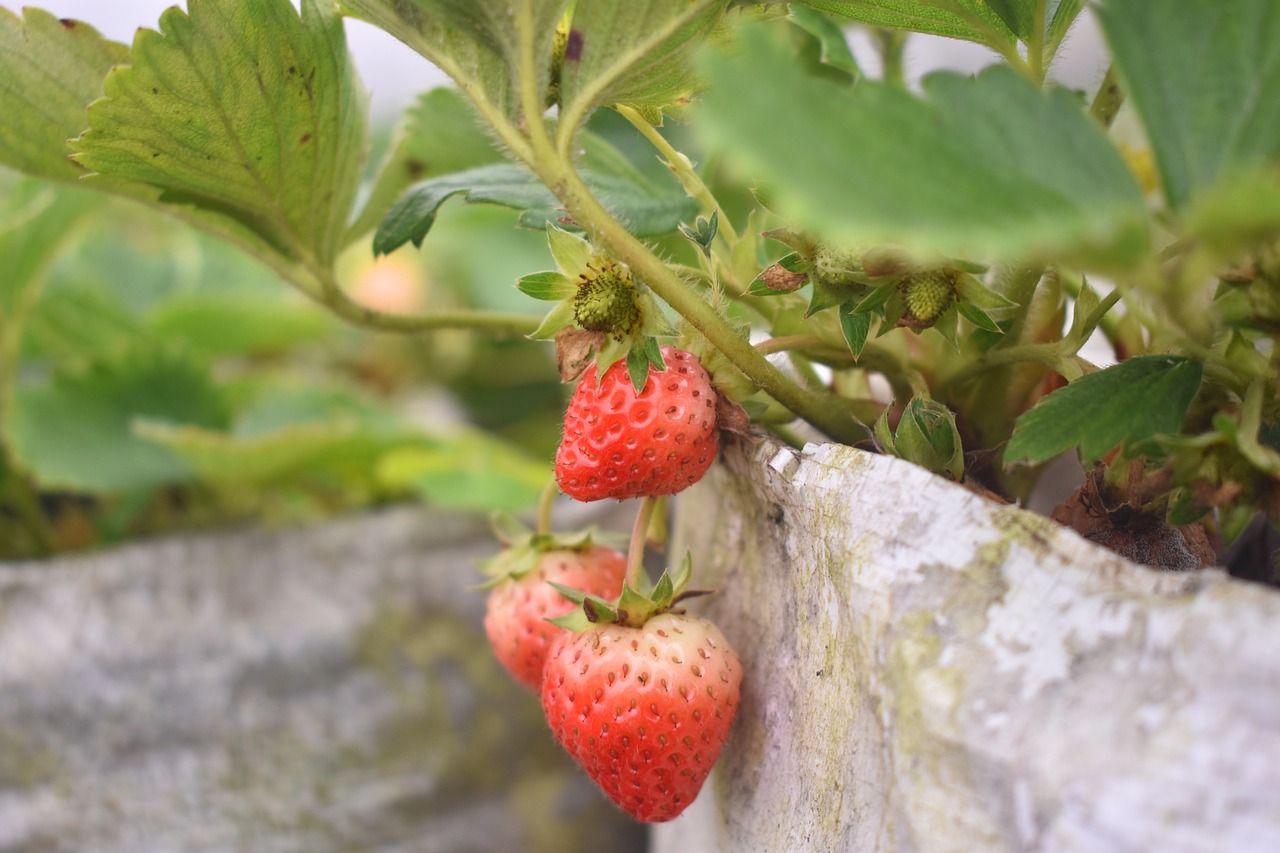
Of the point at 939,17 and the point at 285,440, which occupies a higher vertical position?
the point at 939,17

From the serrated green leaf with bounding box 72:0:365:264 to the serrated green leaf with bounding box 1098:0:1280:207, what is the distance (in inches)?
12.5

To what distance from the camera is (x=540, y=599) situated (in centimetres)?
46

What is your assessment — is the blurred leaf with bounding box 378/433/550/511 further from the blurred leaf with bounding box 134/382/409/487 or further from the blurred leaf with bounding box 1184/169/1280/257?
the blurred leaf with bounding box 1184/169/1280/257

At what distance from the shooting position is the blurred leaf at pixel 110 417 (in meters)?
0.82

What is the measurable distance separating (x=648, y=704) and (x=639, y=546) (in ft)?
0.23

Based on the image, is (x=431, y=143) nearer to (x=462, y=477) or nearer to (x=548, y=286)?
(x=548, y=286)

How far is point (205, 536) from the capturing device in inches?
32.3

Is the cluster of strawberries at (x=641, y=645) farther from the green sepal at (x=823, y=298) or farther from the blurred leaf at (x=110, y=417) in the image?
the blurred leaf at (x=110, y=417)

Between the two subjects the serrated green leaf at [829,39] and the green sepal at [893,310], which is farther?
the serrated green leaf at [829,39]

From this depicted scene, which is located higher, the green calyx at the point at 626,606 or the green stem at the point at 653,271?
the green stem at the point at 653,271

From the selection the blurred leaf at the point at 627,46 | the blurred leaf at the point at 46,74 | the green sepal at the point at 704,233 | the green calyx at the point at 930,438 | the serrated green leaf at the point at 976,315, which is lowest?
the green calyx at the point at 930,438

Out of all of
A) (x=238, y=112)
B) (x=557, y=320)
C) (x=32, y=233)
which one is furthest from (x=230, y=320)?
(x=557, y=320)

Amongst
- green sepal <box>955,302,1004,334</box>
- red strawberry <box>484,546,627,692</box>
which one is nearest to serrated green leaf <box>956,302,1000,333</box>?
green sepal <box>955,302,1004,334</box>

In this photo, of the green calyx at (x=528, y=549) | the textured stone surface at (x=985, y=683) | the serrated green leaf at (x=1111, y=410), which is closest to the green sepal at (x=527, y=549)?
the green calyx at (x=528, y=549)
